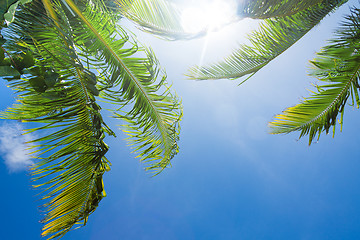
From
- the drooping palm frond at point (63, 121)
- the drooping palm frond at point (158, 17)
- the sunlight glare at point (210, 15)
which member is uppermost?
the sunlight glare at point (210, 15)

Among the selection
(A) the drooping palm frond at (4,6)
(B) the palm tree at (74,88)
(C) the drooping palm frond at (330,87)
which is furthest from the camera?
(C) the drooping palm frond at (330,87)

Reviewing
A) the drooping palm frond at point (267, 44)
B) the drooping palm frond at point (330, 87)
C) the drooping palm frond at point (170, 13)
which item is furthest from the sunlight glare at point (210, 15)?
the drooping palm frond at point (330, 87)

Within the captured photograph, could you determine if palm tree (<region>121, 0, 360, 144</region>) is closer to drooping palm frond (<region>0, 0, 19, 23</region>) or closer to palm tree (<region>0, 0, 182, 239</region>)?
palm tree (<region>0, 0, 182, 239</region>)

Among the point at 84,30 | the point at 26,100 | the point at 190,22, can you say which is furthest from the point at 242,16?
the point at 26,100

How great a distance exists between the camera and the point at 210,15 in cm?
327

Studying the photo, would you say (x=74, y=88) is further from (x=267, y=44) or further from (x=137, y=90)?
(x=267, y=44)

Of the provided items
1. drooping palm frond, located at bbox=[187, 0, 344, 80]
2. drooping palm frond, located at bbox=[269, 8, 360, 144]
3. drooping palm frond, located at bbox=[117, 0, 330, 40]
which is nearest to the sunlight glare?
drooping palm frond, located at bbox=[117, 0, 330, 40]

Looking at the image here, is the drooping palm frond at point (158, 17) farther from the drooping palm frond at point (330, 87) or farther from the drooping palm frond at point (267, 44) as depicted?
the drooping palm frond at point (330, 87)

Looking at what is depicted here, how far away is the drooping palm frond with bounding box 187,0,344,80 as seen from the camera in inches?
150

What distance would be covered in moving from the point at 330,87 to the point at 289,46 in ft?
2.80

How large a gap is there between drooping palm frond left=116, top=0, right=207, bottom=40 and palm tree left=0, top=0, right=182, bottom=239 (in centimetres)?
24

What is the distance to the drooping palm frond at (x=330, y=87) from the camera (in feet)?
11.8

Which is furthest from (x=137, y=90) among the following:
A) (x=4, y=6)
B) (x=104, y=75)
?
(x=4, y=6)

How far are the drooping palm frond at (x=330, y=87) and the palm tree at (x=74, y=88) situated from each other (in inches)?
79.5
